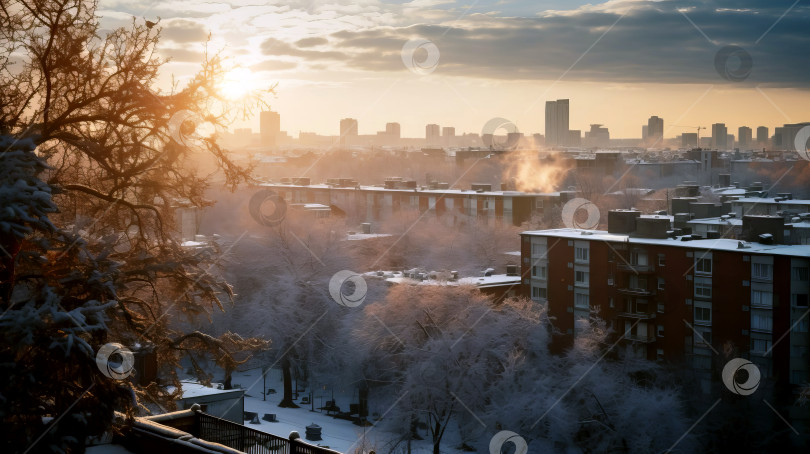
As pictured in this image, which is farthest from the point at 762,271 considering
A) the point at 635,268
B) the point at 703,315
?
the point at 635,268

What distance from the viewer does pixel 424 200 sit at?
2889 inches

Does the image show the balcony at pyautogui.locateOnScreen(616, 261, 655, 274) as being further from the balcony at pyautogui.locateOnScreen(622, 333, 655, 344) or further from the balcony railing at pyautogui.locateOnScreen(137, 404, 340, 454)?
the balcony railing at pyautogui.locateOnScreen(137, 404, 340, 454)

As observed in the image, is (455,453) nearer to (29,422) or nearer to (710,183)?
(29,422)

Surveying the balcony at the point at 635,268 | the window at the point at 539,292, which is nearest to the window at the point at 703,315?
the balcony at the point at 635,268

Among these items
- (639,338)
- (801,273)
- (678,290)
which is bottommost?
(639,338)

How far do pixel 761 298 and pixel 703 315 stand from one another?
2.45 metres

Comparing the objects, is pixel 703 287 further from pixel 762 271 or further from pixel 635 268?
pixel 635 268

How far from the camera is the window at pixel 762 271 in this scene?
3334cm

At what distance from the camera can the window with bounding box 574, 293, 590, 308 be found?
Result: 127 feet

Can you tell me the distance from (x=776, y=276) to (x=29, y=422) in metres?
31.1

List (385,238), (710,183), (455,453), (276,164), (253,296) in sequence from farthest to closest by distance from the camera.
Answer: (276,164) < (710,183) < (385,238) < (253,296) < (455,453)

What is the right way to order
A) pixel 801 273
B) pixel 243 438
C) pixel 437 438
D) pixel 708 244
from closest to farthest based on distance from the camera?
pixel 243 438
pixel 437 438
pixel 801 273
pixel 708 244

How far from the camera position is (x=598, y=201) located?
75875 millimetres

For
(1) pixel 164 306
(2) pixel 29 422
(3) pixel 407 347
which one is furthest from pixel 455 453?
(2) pixel 29 422
